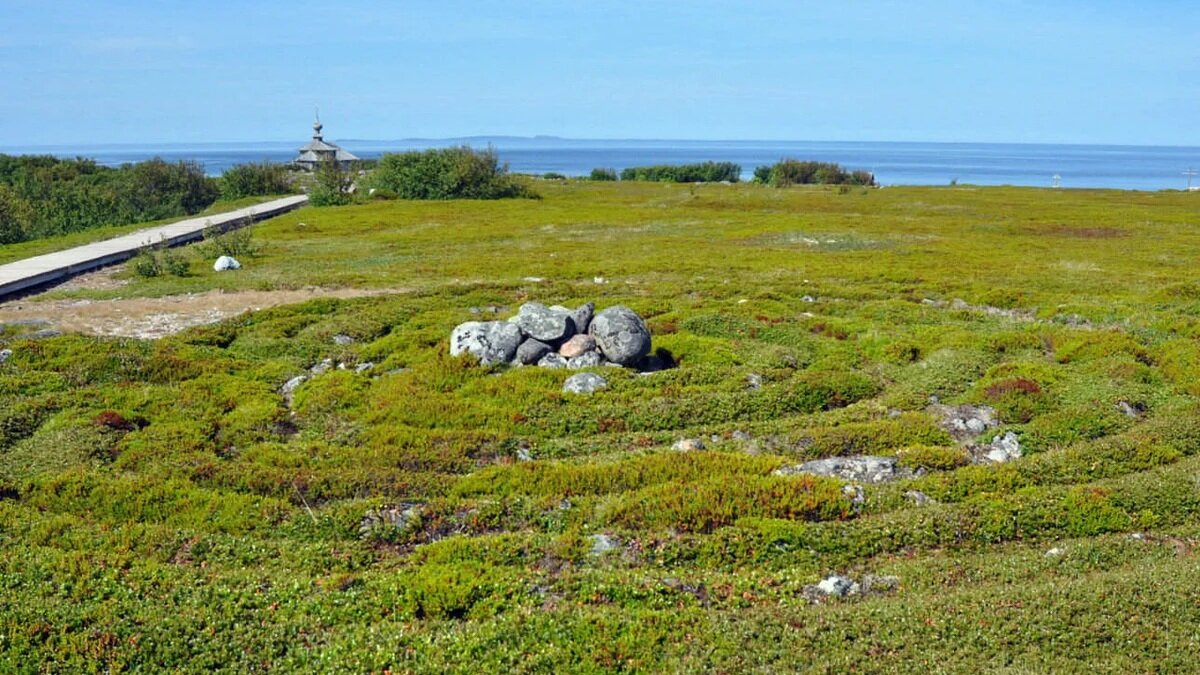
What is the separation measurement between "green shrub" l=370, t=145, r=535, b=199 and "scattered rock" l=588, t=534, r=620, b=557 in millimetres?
98334

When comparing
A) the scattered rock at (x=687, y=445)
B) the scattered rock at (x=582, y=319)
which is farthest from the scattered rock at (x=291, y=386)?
the scattered rock at (x=687, y=445)

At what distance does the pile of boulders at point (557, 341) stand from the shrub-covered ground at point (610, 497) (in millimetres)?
998

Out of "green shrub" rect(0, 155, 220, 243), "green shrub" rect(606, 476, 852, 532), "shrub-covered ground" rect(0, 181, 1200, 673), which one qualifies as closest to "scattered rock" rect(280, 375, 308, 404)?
"shrub-covered ground" rect(0, 181, 1200, 673)

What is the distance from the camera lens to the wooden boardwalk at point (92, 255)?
4081 centimetres

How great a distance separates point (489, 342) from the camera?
26047 millimetres

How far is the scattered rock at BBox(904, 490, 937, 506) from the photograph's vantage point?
16.2 meters

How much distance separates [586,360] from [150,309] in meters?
20.3

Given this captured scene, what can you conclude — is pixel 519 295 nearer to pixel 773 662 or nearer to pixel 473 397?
pixel 473 397

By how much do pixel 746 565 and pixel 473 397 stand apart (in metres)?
11.0

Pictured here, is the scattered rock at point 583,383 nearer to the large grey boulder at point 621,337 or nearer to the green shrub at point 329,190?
the large grey boulder at point 621,337

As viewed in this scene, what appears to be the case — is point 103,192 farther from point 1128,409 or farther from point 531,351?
point 1128,409

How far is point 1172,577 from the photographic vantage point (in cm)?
1241

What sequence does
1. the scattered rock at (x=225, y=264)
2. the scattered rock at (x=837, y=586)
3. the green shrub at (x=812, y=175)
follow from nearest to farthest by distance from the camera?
the scattered rock at (x=837, y=586) < the scattered rock at (x=225, y=264) < the green shrub at (x=812, y=175)

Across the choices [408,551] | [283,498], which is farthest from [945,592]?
[283,498]
